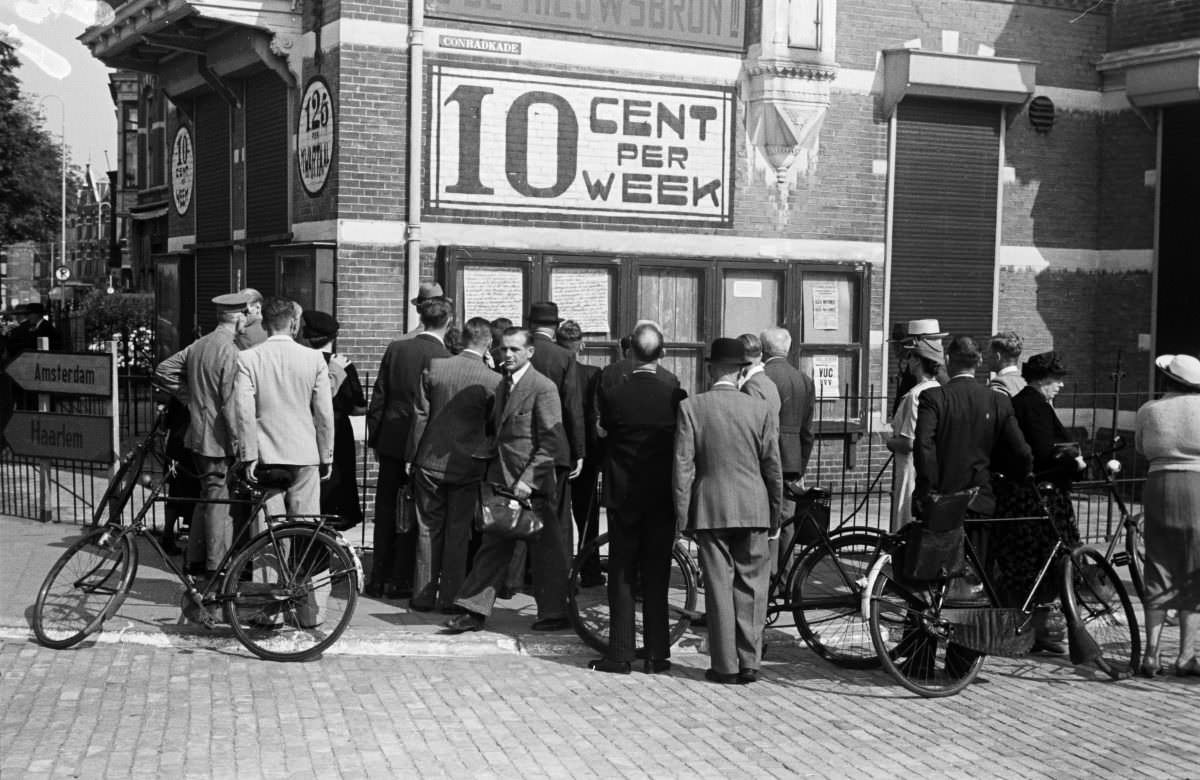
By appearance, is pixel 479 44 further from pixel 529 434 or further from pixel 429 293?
pixel 529 434

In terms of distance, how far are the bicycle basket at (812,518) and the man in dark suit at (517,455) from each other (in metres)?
1.57

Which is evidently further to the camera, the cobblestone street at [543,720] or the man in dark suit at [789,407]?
the man in dark suit at [789,407]

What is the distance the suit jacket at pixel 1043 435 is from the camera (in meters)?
8.80

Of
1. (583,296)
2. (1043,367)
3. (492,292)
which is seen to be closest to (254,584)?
(1043,367)

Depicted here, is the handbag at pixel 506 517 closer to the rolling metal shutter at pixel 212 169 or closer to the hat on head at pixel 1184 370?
the hat on head at pixel 1184 370

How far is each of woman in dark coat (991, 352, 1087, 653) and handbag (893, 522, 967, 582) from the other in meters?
0.89

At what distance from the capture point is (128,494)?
905 cm

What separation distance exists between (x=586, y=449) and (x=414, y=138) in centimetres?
468

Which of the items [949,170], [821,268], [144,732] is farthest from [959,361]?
[949,170]

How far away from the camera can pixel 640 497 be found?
822cm

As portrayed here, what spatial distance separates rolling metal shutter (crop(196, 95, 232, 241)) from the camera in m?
17.2

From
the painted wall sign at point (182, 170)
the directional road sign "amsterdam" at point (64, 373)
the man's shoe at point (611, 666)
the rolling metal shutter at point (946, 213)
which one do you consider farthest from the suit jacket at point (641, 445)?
the painted wall sign at point (182, 170)

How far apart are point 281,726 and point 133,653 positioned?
204cm

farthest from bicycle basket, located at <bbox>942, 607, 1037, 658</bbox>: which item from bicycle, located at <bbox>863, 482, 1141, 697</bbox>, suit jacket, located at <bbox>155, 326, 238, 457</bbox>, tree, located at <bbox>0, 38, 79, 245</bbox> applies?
tree, located at <bbox>0, 38, 79, 245</bbox>
